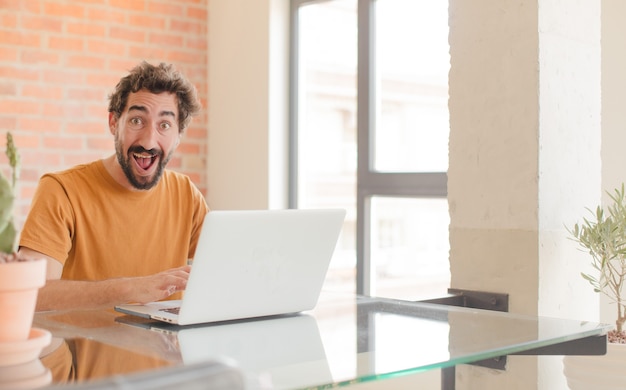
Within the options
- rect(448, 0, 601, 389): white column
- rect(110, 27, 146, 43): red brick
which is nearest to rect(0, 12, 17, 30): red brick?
A: rect(110, 27, 146, 43): red brick

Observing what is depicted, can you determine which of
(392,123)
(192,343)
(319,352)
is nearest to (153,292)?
(192,343)

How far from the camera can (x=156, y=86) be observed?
9.12 feet

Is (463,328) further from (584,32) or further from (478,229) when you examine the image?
(584,32)

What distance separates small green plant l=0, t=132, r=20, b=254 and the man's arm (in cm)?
68

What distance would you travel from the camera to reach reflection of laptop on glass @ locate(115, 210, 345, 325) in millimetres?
1663

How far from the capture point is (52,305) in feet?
7.39

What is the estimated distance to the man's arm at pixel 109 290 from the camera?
193 cm

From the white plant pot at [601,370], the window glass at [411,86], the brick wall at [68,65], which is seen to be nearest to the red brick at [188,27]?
the brick wall at [68,65]

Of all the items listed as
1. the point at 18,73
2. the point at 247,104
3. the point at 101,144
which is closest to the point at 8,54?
the point at 18,73

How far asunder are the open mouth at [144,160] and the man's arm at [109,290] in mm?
458

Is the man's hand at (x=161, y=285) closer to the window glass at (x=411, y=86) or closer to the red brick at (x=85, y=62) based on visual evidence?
the window glass at (x=411, y=86)

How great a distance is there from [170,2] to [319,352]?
3037 mm

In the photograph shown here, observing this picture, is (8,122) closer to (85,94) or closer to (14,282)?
(85,94)

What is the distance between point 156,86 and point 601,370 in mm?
1642
